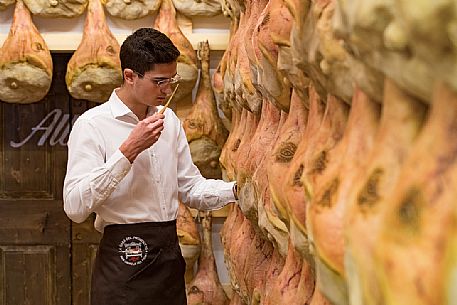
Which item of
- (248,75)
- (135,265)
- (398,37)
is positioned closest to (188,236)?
(135,265)

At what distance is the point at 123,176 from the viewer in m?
2.57

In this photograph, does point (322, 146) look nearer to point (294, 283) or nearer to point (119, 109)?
point (294, 283)

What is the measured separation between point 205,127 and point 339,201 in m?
3.06

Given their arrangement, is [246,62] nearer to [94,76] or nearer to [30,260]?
[94,76]

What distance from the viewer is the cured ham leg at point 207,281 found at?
398 centimetres

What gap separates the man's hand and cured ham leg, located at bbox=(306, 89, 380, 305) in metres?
1.55

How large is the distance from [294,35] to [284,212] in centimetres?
40

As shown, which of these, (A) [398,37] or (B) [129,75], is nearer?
(A) [398,37]

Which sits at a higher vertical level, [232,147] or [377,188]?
[377,188]

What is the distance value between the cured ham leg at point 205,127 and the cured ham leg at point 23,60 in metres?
0.75

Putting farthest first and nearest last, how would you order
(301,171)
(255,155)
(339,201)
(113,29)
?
(113,29) < (255,155) < (301,171) < (339,201)

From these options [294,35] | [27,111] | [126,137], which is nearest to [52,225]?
[27,111]

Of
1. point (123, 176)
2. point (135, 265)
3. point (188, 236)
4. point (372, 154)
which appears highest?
point (372, 154)

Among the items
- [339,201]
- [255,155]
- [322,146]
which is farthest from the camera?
[255,155]
